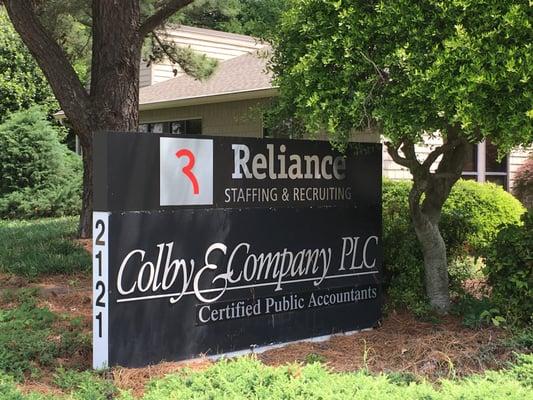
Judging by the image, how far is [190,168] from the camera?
5.46m

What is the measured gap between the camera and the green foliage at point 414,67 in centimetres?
498

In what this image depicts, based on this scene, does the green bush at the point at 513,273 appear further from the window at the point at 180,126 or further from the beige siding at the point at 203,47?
the beige siding at the point at 203,47

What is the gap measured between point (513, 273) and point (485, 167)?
8.65 meters

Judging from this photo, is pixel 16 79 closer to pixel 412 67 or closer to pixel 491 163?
pixel 491 163

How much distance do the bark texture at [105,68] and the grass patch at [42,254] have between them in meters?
1.62

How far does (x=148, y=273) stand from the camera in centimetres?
516

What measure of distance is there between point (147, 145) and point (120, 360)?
1.61 metres

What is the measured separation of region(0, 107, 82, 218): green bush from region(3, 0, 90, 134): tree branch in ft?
28.7

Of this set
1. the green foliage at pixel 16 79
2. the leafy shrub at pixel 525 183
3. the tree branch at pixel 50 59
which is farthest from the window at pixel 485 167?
the green foliage at pixel 16 79

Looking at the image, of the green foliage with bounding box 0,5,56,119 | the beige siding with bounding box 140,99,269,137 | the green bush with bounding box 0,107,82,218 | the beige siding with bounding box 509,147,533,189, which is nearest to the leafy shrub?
the beige siding with bounding box 509,147,533,189

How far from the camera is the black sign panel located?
5008 millimetres

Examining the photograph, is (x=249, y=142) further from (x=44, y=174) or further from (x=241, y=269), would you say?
(x=44, y=174)

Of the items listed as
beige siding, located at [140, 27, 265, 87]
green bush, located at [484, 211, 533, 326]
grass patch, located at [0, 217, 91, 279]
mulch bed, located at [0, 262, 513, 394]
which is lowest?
mulch bed, located at [0, 262, 513, 394]

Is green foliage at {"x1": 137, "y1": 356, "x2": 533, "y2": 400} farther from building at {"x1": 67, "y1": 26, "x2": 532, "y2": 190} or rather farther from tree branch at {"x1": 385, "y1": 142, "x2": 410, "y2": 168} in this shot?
building at {"x1": 67, "y1": 26, "x2": 532, "y2": 190}
